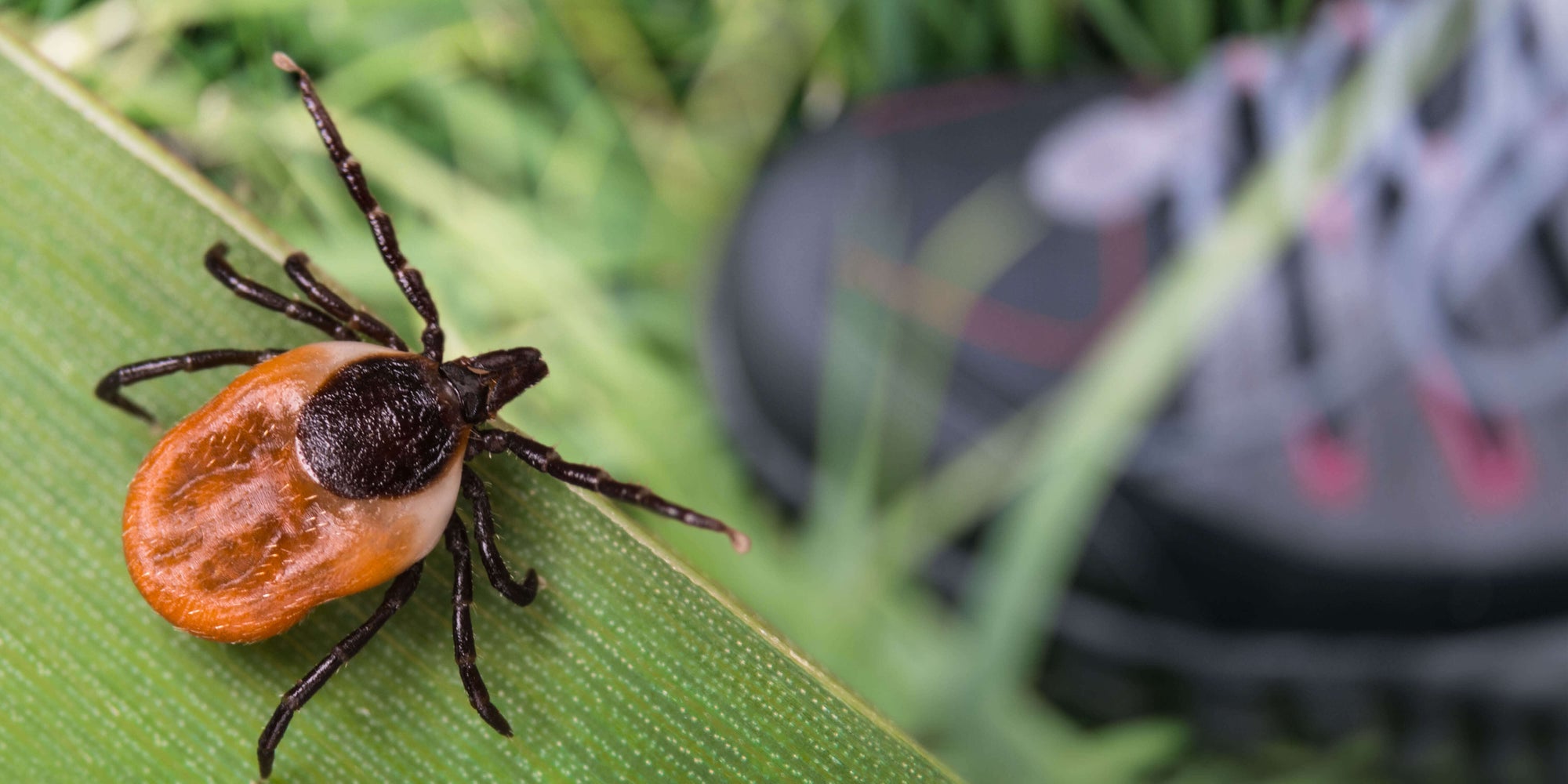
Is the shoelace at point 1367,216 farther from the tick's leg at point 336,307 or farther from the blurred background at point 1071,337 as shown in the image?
the tick's leg at point 336,307

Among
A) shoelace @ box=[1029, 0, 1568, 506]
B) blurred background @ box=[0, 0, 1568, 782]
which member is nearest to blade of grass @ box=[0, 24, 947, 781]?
blurred background @ box=[0, 0, 1568, 782]

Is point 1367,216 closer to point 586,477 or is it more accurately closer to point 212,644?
point 586,477

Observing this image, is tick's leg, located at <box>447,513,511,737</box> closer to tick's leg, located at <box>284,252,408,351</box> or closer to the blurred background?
tick's leg, located at <box>284,252,408,351</box>

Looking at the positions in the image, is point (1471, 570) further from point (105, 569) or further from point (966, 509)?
point (105, 569)

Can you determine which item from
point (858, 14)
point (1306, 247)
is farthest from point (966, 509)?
point (858, 14)

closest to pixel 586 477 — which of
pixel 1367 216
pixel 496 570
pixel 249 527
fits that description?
pixel 496 570

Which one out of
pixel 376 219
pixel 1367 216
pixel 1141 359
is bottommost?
pixel 376 219

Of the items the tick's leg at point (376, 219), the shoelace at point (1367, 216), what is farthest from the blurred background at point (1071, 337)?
the tick's leg at point (376, 219)
